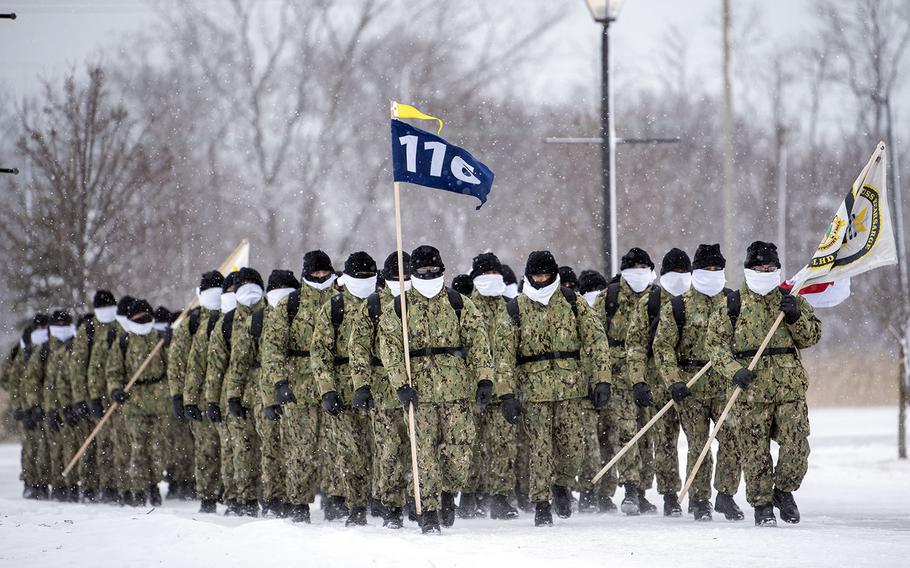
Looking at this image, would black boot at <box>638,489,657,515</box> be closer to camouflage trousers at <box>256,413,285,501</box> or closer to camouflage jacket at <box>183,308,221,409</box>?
camouflage trousers at <box>256,413,285,501</box>

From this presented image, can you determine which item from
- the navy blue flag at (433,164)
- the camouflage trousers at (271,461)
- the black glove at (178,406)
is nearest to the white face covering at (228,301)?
the black glove at (178,406)

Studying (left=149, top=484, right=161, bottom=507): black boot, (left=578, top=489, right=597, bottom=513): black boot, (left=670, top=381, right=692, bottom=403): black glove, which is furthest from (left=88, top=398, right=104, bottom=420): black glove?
(left=670, top=381, right=692, bottom=403): black glove

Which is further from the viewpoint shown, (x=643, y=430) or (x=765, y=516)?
(x=643, y=430)

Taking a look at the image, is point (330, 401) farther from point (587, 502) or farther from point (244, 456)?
point (587, 502)

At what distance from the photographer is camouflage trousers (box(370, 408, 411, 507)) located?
10977mm

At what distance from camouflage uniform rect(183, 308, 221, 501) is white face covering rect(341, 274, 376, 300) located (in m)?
2.60

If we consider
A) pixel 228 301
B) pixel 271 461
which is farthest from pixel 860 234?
pixel 228 301

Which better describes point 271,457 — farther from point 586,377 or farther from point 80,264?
point 80,264

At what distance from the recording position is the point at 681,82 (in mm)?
42250

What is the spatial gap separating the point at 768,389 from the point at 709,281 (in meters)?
1.33

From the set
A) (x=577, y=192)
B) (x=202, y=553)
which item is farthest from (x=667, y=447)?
(x=577, y=192)

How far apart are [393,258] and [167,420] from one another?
5782 millimetres

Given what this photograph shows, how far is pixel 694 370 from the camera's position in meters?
12.1

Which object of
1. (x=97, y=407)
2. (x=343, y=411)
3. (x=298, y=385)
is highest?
(x=298, y=385)
